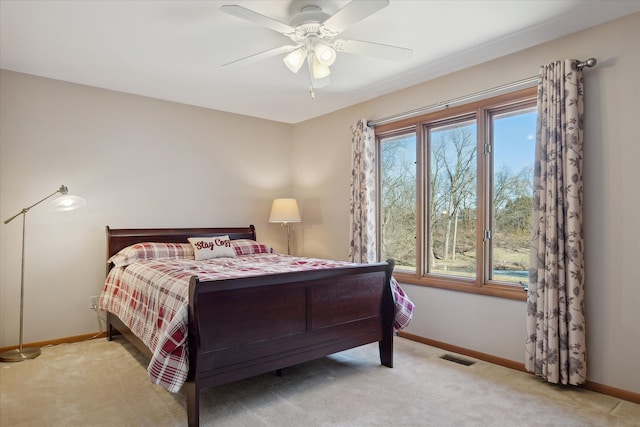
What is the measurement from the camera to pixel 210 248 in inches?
165

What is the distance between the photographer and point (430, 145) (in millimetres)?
4016

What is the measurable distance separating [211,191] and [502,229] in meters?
3.29

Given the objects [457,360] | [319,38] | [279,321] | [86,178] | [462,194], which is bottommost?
[457,360]

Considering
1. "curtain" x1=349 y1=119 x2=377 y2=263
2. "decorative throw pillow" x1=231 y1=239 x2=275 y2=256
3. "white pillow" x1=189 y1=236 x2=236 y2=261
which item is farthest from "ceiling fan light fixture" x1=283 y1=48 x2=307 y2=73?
"decorative throw pillow" x1=231 y1=239 x2=275 y2=256

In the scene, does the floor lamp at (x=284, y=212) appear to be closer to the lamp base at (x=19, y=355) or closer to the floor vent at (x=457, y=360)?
the floor vent at (x=457, y=360)

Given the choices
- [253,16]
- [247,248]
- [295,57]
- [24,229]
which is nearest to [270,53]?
[295,57]

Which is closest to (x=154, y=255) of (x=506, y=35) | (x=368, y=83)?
(x=368, y=83)

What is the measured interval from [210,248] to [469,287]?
262 centimetres

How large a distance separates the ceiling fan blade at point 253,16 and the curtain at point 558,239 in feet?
6.42

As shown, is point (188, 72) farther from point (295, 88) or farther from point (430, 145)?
point (430, 145)

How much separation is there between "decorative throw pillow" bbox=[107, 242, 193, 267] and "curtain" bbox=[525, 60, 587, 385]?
130 inches

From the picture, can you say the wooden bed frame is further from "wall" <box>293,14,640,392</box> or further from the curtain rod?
the curtain rod

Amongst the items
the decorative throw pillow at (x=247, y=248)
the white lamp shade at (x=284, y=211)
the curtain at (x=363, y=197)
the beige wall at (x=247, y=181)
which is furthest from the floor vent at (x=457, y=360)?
the white lamp shade at (x=284, y=211)

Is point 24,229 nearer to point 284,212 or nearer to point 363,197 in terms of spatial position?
point 284,212
